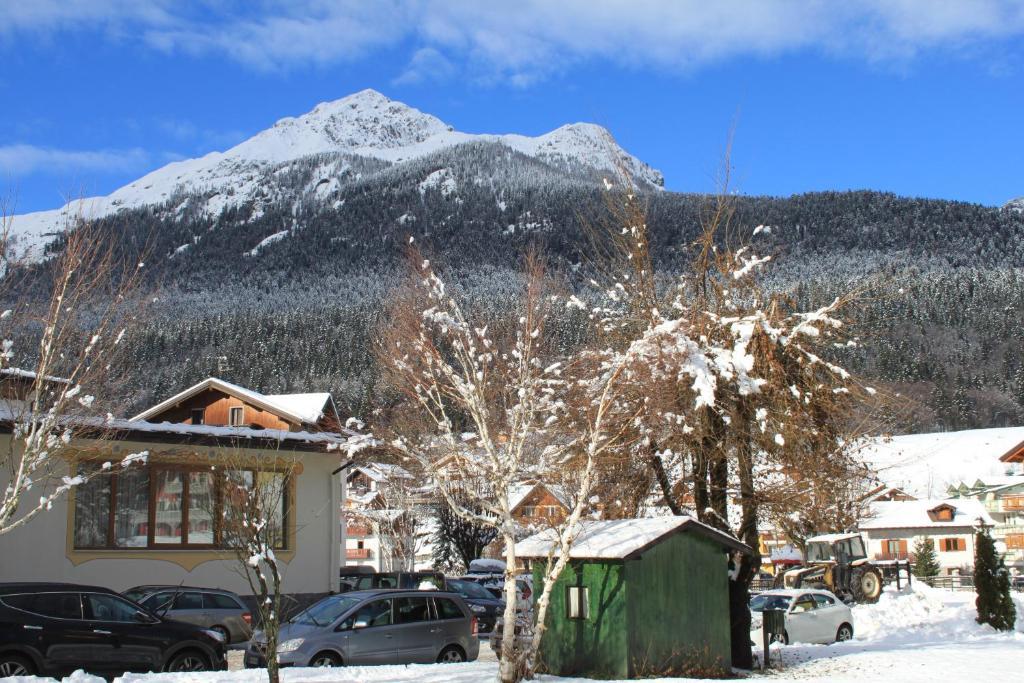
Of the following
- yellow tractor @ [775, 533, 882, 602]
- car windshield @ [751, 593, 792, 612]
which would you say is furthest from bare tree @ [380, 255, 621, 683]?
yellow tractor @ [775, 533, 882, 602]

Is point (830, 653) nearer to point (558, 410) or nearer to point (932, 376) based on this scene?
point (558, 410)

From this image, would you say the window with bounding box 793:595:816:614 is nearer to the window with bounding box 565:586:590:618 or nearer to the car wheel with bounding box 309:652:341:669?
the window with bounding box 565:586:590:618

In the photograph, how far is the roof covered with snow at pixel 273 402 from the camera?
3919cm

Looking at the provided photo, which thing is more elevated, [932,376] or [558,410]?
[932,376]

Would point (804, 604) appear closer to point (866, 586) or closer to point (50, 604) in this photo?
point (866, 586)

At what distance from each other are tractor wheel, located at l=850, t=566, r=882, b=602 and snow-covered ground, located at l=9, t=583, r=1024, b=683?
31.0 ft

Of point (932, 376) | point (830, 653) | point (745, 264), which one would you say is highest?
point (932, 376)

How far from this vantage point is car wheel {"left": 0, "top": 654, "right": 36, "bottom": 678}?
1257 centimetres

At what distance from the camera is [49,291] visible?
17.7m

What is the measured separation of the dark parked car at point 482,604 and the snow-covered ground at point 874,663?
216 centimetres

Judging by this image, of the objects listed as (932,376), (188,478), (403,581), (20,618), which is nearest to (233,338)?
(932,376)

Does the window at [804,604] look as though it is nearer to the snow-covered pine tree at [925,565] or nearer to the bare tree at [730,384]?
the bare tree at [730,384]

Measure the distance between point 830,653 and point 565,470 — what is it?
685 cm

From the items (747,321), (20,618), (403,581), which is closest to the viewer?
(20,618)
